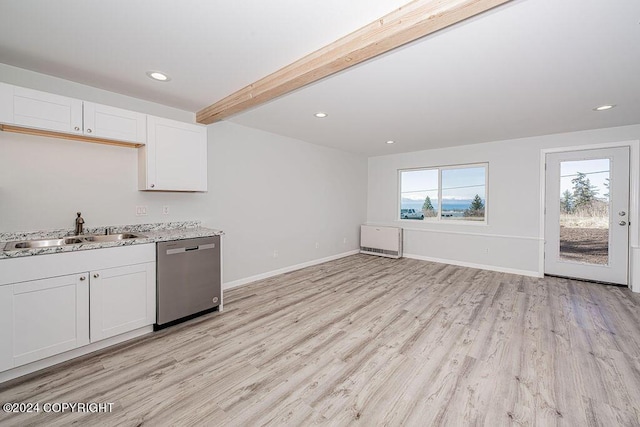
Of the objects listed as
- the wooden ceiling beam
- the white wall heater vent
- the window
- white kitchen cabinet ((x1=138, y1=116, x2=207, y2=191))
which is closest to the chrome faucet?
white kitchen cabinet ((x1=138, y1=116, x2=207, y2=191))

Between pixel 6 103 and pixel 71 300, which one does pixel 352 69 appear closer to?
pixel 6 103

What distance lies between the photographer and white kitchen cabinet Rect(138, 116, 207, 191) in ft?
9.43

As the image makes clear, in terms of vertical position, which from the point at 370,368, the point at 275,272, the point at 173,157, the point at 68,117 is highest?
the point at 68,117

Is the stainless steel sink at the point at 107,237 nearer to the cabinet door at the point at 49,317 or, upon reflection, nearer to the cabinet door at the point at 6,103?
the cabinet door at the point at 49,317

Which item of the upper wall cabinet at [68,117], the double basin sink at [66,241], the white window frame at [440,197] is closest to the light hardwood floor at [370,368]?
the double basin sink at [66,241]

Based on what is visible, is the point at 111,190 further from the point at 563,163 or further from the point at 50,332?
the point at 563,163

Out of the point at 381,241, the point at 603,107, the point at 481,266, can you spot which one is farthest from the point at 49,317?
the point at 481,266

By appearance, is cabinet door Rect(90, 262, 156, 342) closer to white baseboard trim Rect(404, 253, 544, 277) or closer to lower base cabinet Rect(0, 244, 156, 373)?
lower base cabinet Rect(0, 244, 156, 373)

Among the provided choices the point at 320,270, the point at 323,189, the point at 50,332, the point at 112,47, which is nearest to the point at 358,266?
the point at 320,270

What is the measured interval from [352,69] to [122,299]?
295 centimetres

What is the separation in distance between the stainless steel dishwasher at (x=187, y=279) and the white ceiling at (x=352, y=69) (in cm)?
169

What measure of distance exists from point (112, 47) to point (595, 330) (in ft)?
17.0

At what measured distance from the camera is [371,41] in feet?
5.74

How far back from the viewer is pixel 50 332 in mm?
2033
